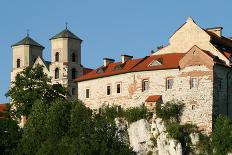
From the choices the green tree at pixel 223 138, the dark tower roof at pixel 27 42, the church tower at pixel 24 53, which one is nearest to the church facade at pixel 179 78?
the green tree at pixel 223 138

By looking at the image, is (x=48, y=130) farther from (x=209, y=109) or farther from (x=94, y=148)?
(x=209, y=109)

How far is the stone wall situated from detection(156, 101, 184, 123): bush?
1.70 ft

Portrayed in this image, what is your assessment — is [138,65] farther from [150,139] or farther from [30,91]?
[30,91]

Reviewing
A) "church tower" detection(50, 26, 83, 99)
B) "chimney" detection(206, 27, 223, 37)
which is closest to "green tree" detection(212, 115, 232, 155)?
"chimney" detection(206, 27, 223, 37)

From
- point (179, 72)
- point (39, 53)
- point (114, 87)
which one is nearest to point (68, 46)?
point (39, 53)

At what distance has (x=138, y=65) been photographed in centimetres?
8062

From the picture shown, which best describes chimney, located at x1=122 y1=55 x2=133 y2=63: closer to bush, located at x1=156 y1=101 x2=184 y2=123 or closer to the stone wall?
the stone wall

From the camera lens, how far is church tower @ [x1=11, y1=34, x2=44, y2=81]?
102188mm

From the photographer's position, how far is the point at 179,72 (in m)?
75.6

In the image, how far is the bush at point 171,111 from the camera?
74625mm

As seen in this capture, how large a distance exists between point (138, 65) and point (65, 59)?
17.4 meters

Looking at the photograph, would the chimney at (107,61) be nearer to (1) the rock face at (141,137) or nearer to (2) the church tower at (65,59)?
(2) the church tower at (65,59)

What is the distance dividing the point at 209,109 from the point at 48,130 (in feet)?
51.0

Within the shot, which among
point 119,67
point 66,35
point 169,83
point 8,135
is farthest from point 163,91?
point 66,35
